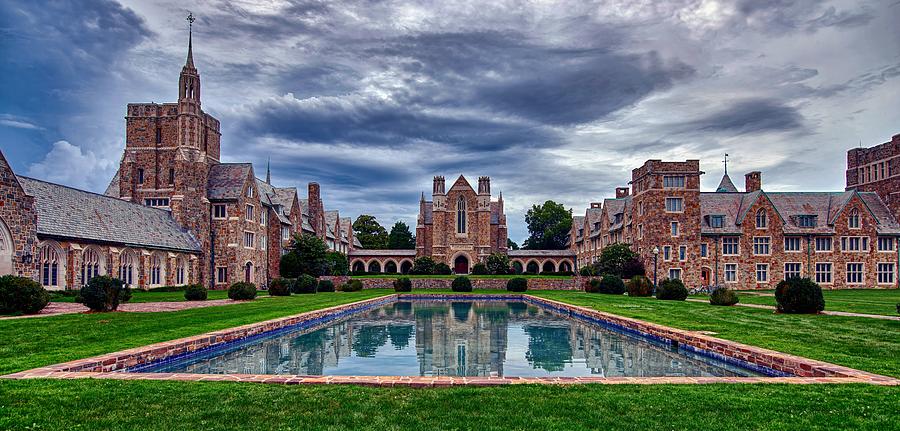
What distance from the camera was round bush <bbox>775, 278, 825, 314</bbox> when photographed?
21297mm

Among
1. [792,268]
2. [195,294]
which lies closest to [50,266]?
[195,294]

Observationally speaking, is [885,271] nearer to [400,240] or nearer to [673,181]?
[673,181]

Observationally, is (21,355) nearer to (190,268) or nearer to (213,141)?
(190,268)

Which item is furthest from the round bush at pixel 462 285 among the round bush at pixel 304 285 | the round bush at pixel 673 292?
the round bush at pixel 673 292

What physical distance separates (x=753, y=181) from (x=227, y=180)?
4891 centimetres

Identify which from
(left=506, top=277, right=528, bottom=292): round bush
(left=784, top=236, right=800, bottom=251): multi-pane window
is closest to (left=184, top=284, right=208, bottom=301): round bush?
(left=506, top=277, right=528, bottom=292): round bush

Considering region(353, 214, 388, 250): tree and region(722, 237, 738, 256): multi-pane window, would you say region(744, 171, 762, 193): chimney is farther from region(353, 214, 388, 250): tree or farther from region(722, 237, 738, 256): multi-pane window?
region(353, 214, 388, 250): tree

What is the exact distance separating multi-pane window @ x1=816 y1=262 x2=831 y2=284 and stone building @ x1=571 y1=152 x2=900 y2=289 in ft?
0.29

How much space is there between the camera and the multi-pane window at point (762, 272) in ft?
167

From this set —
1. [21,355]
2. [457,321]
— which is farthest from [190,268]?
[21,355]

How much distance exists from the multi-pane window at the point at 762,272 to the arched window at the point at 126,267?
49.2 metres

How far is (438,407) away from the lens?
23.9ft

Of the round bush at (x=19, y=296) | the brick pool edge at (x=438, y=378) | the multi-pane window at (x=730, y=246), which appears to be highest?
the multi-pane window at (x=730, y=246)

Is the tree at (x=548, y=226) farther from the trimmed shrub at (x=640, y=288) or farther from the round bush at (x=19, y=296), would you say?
the round bush at (x=19, y=296)
